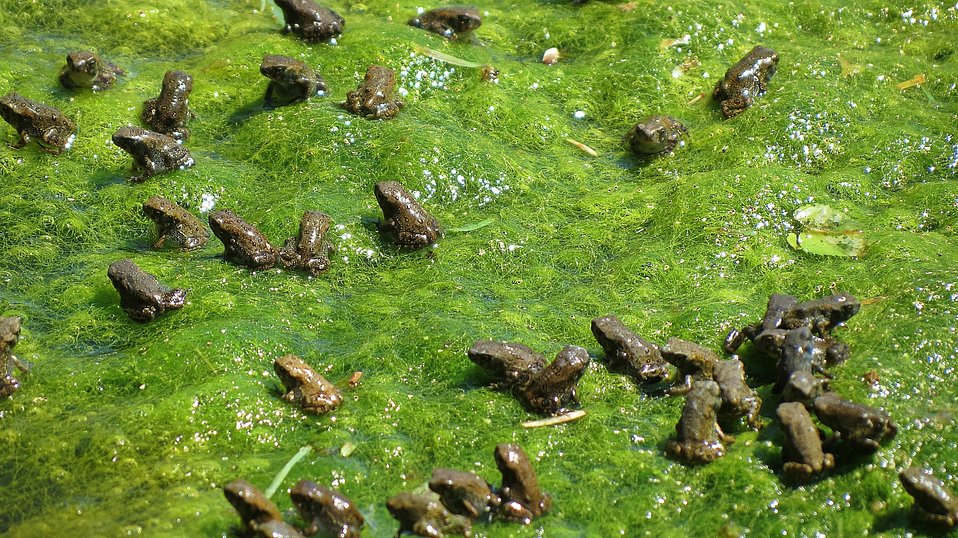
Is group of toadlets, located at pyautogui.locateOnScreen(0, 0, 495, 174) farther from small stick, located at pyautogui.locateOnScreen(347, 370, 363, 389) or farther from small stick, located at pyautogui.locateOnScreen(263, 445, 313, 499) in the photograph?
small stick, located at pyautogui.locateOnScreen(263, 445, 313, 499)

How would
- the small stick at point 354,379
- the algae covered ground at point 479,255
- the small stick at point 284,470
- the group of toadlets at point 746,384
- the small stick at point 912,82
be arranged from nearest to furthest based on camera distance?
the group of toadlets at point 746,384 → the small stick at point 284,470 → the algae covered ground at point 479,255 → the small stick at point 354,379 → the small stick at point 912,82

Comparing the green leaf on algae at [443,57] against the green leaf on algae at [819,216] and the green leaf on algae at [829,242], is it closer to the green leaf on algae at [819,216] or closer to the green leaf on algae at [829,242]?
the green leaf on algae at [819,216]

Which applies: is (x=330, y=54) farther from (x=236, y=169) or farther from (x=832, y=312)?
(x=832, y=312)

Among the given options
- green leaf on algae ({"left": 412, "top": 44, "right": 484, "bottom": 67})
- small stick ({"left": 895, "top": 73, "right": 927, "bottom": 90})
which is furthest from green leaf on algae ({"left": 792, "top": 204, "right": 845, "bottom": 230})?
green leaf on algae ({"left": 412, "top": 44, "right": 484, "bottom": 67})

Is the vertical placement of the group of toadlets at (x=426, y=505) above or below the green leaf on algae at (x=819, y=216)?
below

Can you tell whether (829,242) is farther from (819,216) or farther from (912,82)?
(912,82)

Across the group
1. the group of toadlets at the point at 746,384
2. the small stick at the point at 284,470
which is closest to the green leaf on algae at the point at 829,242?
the group of toadlets at the point at 746,384

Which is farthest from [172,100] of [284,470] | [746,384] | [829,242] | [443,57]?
[829,242]
